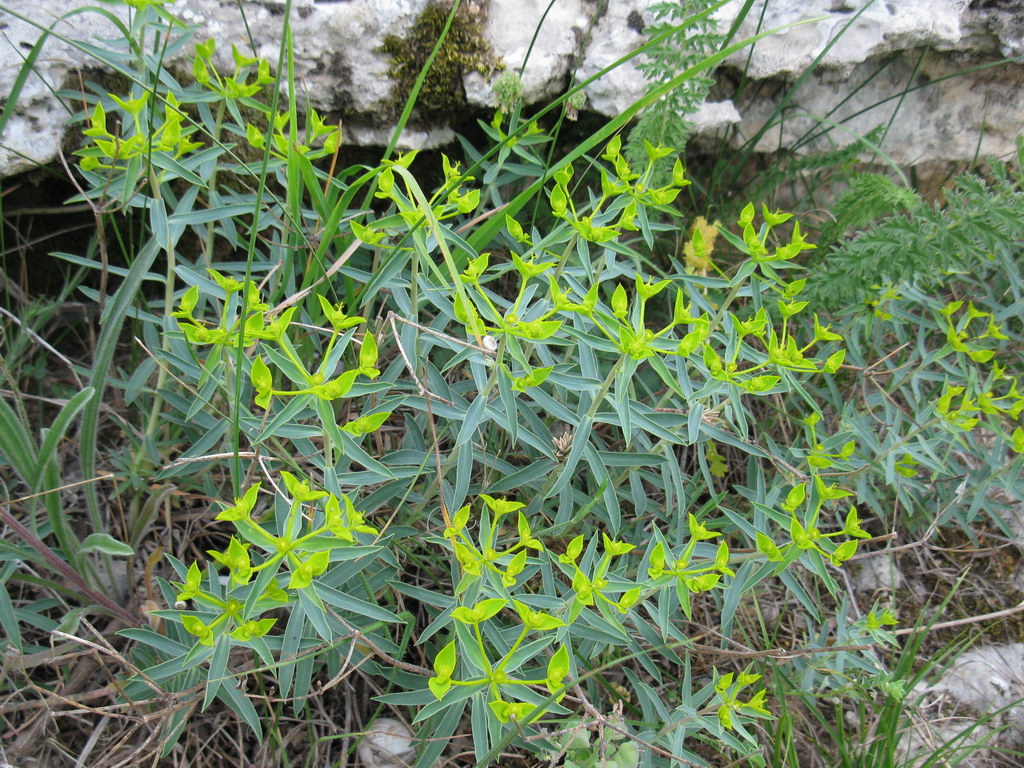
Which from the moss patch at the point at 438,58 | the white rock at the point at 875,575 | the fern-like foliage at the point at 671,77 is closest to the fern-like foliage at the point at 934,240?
the fern-like foliage at the point at 671,77

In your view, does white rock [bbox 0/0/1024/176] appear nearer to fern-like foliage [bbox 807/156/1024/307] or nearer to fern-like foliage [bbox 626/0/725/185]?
fern-like foliage [bbox 626/0/725/185]

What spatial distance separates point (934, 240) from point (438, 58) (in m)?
1.41

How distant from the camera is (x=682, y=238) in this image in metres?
2.50

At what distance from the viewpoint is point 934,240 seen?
6.45 ft

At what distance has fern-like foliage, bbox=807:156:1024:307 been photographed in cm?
190

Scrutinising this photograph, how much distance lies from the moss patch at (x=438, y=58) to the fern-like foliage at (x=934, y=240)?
1.13 meters

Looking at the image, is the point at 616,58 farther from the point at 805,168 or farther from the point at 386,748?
the point at 386,748

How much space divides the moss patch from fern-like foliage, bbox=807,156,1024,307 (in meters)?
1.13

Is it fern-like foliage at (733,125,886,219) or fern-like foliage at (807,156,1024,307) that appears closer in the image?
fern-like foliage at (807,156,1024,307)

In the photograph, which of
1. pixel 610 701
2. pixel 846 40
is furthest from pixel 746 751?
pixel 846 40

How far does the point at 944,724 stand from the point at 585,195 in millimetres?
1829

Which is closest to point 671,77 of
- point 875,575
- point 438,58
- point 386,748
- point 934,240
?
point 438,58

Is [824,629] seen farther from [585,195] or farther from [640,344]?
[585,195]

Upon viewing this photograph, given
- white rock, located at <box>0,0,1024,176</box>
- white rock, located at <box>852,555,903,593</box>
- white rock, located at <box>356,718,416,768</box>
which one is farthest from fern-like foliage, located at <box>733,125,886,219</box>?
white rock, located at <box>356,718,416,768</box>
